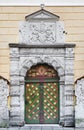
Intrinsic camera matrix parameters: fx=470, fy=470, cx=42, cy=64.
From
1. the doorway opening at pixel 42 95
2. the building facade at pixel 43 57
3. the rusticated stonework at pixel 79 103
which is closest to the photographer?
the rusticated stonework at pixel 79 103

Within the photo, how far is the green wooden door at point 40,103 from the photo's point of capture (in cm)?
1441

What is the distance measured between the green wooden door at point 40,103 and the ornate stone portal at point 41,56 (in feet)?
0.96

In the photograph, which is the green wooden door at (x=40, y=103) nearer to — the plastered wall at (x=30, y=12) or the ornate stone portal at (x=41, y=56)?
the ornate stone portal at (x=41, y=56)

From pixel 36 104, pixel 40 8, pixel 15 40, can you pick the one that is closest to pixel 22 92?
pixel 36 104

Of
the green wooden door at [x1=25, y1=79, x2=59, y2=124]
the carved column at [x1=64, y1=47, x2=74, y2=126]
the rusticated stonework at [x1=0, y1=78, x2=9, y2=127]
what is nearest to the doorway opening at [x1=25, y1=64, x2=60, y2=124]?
the green wooden door at [x1=25, y1=79, x2=59, y2=124]

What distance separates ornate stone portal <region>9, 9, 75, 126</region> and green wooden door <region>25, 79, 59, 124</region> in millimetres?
293

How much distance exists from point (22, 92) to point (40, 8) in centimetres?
258

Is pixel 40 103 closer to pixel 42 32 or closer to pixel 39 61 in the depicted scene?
pixel 39 61

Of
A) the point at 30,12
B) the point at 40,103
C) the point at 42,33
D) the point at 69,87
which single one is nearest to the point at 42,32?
the point at 42,33

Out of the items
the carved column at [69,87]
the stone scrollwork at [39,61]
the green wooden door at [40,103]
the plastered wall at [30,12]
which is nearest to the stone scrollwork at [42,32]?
the plastered wall at [30,12]

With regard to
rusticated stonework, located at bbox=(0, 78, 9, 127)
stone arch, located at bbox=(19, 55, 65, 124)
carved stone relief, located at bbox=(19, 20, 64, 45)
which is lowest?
rusticated stonework, located at bbox=(0, 78, 9, 127)

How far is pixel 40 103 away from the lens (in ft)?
47.3

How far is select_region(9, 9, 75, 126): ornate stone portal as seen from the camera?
46.2 ft

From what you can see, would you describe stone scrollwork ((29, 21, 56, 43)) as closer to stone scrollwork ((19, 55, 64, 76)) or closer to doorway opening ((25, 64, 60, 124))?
stone scrollwork ((19, 55, 64, 76))
